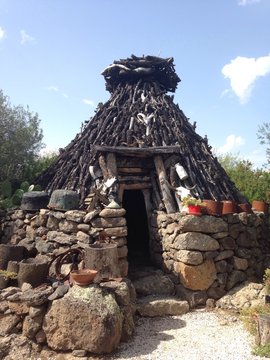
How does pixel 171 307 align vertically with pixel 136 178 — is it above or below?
below

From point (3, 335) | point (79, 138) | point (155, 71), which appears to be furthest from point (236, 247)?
point (155, 71)

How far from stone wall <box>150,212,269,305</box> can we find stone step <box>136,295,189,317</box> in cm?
39

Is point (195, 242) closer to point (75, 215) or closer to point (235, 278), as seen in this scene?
point (235, 278)

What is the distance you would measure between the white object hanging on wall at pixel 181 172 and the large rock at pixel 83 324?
13.7ft

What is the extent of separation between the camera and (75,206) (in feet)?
24.1

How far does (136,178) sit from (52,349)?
15.5 ft

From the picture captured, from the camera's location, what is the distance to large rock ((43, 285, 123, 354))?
15.4 feet

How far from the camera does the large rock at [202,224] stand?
6926mm

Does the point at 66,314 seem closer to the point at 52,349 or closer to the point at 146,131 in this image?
the point at 52,349

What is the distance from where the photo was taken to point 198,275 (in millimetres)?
6840

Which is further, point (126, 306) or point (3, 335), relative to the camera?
point (126, 306)

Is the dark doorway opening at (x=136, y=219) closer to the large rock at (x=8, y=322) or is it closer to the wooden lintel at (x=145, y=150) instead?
the wooden lintel at (x=145, y=150)

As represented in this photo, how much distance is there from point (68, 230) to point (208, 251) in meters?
3.14

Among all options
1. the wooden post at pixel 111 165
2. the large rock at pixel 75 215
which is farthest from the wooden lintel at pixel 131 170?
the large rock at pixel 75 215
